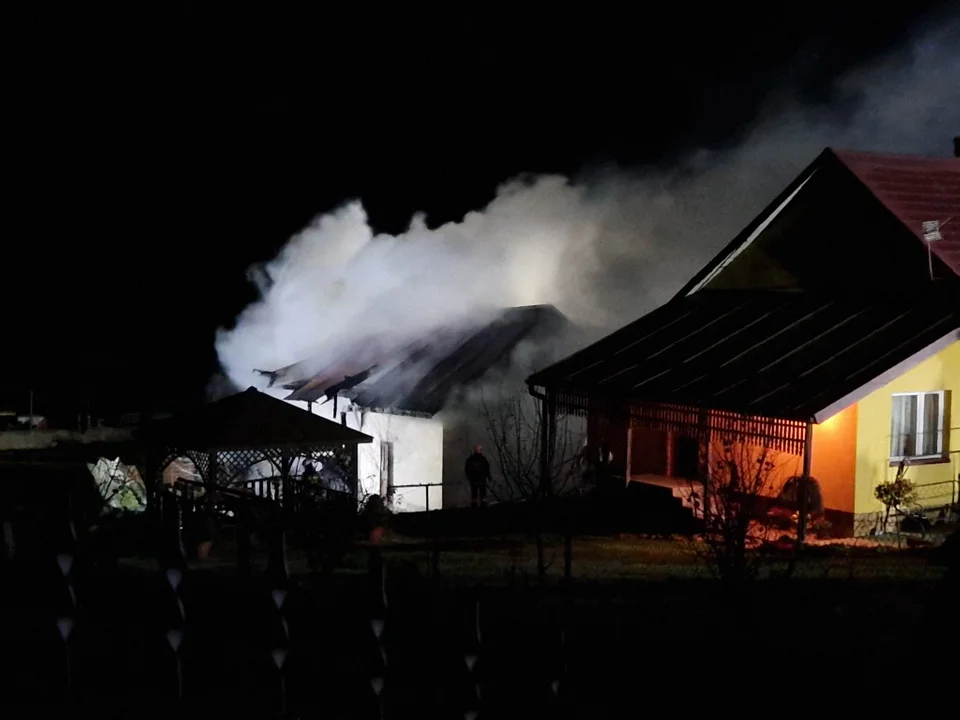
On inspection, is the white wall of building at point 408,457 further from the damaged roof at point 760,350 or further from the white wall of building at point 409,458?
the damaged roof at point 760,350

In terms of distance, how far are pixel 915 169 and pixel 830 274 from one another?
2.89 metres

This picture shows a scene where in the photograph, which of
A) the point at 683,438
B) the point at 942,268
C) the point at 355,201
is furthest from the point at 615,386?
the point at 355,201

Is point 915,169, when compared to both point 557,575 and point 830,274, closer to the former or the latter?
point 830,274

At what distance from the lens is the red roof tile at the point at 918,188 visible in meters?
14.4

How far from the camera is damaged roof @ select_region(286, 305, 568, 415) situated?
65.9 feet

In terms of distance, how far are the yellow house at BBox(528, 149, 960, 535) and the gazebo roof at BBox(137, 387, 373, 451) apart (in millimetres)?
4515

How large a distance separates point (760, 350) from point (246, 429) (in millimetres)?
7407

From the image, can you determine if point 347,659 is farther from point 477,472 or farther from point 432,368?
point 432,368

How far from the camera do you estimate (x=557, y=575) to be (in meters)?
9.70

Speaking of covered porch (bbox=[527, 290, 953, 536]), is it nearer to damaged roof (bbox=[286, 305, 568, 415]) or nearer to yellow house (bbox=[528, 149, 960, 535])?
yellow house (bbox=[528, 149, 960, 535])

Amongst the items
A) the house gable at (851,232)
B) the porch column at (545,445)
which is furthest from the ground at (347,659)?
the house gable at (851,232)

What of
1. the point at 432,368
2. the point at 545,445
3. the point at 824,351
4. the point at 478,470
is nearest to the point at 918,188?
the point at 824,351

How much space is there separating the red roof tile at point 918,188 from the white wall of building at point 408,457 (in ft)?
30.8

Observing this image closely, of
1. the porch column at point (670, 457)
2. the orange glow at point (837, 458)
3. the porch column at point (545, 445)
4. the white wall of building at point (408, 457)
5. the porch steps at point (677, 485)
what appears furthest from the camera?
the white wall of building at point (408, 457)
